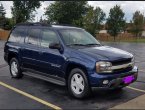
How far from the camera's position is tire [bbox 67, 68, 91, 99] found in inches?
275

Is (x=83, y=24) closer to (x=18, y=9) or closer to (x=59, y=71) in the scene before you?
(x=18, y=9)

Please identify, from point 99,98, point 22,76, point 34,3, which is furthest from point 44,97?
point 34,3

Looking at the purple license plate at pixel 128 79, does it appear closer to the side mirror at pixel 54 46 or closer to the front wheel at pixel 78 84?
the front wheel at pixel 78 84

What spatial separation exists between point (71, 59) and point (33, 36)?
6.83 ft

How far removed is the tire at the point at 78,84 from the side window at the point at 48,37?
1121mm

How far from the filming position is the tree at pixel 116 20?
4094 centimetres

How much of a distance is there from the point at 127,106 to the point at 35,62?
3.06 meters

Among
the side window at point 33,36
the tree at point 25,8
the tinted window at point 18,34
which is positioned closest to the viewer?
the side window at point 33,36

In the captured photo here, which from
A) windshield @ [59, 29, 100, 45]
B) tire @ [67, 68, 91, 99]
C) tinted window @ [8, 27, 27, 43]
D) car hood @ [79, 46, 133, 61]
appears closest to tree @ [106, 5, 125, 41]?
tinted window @ [8, 27, 27, 43]

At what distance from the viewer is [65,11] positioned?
59.2 meters

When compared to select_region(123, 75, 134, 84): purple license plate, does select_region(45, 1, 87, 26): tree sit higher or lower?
higher

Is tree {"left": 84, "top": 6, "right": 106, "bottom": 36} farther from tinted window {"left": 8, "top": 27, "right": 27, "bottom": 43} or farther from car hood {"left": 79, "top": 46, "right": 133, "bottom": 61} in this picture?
car hood {"left": 79, "top": 46, "right": 133, "bottom": 61}

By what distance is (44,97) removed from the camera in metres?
7.37

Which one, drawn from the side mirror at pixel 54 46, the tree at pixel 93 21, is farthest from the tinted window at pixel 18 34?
the tree at pixel 93 21
